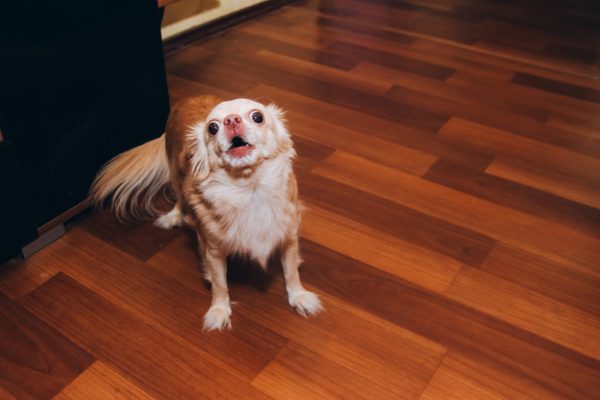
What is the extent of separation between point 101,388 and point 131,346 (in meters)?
0.12

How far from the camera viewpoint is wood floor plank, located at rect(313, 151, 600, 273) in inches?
63.2

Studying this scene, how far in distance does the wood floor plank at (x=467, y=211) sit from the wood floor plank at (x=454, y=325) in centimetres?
34

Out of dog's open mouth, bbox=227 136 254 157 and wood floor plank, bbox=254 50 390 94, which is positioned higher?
dog's open mouth, bbox=227 136 254 157

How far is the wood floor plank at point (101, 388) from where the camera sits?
119 cm

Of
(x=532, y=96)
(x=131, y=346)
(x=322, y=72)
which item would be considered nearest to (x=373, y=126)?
(x=322, y=72)

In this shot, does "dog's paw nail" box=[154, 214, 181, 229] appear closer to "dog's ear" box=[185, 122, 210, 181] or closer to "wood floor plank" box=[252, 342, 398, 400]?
"dog's ear" box=[185, 122, 210, 181]

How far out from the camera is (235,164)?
111 cm

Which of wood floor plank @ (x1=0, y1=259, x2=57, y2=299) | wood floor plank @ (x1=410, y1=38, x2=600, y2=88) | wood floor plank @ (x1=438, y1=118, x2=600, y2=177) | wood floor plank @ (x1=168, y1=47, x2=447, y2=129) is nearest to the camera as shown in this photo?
wood floor plank @ (x1=0, y1=259, x2=57, y2=299)

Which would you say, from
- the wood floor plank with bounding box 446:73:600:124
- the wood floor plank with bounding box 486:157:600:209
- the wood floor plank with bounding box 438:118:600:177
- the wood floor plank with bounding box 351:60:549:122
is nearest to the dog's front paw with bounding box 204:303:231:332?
the wood floor plank with bounding box 486:157:600:209

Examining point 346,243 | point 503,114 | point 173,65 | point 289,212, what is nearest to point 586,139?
point 503,114

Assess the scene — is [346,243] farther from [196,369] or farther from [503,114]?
[503,114]

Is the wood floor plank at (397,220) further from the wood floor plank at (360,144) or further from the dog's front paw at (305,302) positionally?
the dog's front paw at (305,302)

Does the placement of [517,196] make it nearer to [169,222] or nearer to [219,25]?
[169,222]

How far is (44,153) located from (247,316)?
0.68m
